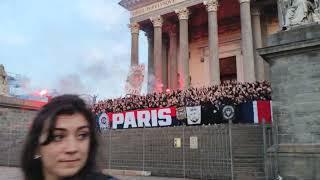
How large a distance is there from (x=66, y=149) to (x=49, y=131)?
114 mm

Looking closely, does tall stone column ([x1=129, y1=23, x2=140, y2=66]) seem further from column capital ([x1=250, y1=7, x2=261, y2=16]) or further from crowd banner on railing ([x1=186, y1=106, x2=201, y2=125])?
crowd banner on railing ([x1=186, y1=106, x2=201, y2=125])

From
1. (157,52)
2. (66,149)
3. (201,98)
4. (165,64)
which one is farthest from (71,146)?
(165,64)

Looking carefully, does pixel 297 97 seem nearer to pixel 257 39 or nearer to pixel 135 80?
pixel 257 39

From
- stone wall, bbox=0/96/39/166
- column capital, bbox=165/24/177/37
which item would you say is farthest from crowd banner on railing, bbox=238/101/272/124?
column capital, bbox=165/24/177/37

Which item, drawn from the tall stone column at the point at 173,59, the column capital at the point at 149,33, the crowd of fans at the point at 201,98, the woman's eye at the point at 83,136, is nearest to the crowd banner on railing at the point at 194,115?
the crowd of fans at the point at 201,98

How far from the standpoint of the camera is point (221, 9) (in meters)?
34.6

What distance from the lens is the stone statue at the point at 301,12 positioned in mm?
12406

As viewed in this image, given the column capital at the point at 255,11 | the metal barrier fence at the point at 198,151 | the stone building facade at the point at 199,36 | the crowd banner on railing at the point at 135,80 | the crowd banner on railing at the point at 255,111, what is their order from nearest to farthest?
the metal barrier fence at the point at 198,151
the crowd banner on railing at the point at 255,111
the stone building facade at the point at 199,36
the column capital at the point at 255,11
the crowd banner on railing at the point at 135,80

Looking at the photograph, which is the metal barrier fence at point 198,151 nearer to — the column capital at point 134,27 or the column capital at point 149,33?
the column capital at point 134,27

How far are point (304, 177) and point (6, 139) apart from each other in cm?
1666

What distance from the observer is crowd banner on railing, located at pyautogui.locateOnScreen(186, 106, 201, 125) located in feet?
66.3

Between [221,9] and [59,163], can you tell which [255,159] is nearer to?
[59,163]

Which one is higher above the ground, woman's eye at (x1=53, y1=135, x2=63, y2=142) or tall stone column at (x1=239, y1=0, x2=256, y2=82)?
tall stone column at (x1=239, y1=0, x2=256, y2=82)

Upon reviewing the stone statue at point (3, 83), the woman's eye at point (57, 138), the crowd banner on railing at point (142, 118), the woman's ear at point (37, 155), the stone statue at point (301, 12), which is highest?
the stone statue at point (301, 12)
